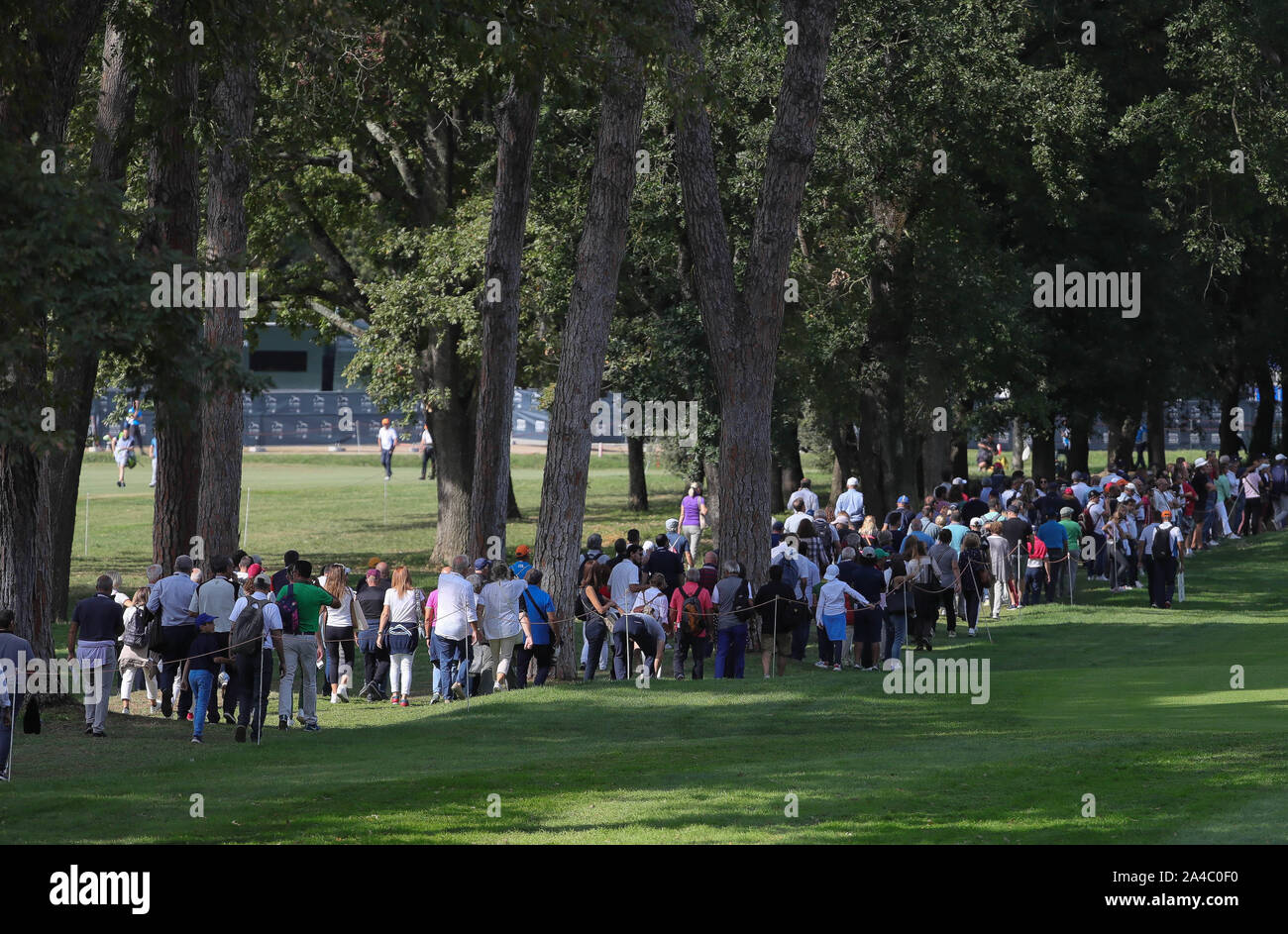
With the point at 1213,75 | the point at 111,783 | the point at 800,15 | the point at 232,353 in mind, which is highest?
the point at 1213,75

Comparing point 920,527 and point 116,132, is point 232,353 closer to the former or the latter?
point 116,132

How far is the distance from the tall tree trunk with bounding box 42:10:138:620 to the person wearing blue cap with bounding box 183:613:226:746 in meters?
3.30

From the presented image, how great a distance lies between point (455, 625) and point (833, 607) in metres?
5.84

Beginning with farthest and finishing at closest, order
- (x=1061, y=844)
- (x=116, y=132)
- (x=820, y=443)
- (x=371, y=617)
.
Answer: (x=820, y=443)
(x=116, y=132)
(x=371, y=617)
(x=1061, y=844)

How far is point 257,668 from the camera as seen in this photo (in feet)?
56.4

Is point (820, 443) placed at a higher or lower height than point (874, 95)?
lower

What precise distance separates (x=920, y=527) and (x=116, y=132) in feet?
45.1

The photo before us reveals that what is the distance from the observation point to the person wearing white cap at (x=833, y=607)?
74.3 feet

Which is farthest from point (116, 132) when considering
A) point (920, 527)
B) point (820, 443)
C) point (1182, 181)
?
point (820, 443)

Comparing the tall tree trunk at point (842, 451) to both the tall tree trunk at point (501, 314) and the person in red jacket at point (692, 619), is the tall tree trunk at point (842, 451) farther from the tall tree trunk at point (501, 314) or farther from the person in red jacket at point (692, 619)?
the person in red jacket at point (692, 619)

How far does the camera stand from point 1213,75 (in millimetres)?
36094

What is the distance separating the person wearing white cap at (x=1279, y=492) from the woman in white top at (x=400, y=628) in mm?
26780

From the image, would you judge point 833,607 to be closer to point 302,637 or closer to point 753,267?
point 753,267

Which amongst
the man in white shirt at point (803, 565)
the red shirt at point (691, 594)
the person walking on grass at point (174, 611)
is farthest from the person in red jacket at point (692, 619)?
the person walking on grass at point (174, 611)
